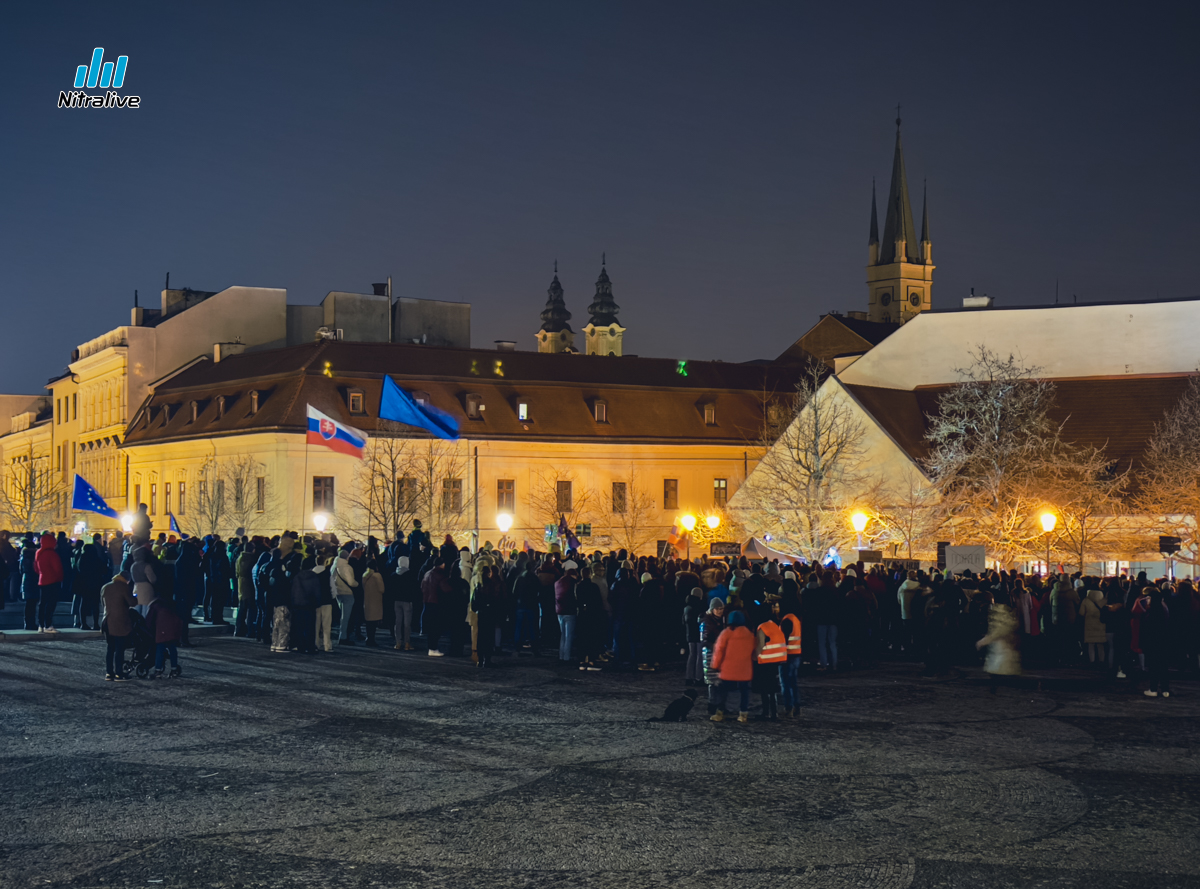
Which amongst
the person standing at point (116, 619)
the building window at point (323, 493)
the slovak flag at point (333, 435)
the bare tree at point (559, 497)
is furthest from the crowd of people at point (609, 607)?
the bare tree at point (559, 497)

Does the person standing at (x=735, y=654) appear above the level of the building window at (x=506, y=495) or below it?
below

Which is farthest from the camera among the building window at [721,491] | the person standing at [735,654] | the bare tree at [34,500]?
the bare tree at [34,500]

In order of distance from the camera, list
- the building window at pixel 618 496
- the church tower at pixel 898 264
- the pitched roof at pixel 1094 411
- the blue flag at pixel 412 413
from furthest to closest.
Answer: the church tower at pixel 898 264 < the building window at pixel 618 496 < the pitched roof at pixel 1094 411 < the blue flag at pixel 412 413

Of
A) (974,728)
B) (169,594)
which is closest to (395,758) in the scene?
(974,728)

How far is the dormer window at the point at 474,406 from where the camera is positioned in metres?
66.0

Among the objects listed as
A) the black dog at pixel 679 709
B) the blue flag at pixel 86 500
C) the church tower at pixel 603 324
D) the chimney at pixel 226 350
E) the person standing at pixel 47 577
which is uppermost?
the church tower at pixel 603 324

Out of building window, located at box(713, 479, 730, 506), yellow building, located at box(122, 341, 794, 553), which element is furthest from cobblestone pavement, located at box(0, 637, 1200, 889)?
building window, located at box(713, 479, 730, 506)

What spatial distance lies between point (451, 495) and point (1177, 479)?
35.0 metres

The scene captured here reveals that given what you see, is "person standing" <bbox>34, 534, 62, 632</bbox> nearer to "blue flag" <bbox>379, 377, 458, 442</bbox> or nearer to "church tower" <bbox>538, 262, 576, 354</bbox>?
"blue flag" <bbox>379, 377, 458, 442</bbox>

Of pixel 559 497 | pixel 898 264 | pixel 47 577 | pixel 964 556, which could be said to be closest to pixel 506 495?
pixel 559 497

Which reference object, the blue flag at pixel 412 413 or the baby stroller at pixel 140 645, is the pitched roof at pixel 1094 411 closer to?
the blue flag at pixel 412 413

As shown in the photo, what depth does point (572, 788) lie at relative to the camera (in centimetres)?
1152

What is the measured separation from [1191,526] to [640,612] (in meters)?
26.6

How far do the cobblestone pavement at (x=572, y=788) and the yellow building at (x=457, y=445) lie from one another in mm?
42348
